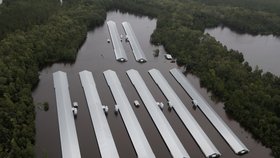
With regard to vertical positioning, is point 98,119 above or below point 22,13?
below

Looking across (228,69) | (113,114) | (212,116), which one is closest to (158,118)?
(113,114)

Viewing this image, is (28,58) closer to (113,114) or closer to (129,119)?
(113,114)

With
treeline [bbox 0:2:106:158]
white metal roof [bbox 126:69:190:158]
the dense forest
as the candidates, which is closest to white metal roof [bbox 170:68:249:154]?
the dense forest

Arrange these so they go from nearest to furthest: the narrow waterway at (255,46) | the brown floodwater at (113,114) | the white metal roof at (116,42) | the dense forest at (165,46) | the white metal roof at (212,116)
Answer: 1. the brown floodwater at (113,114)
2. the white metal roof at (212,116)
3. the dense forest at (165,46)
4. the white metal roof at (116,42)
5. the narrow waterway at (255,46)

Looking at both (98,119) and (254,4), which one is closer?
(98,119)

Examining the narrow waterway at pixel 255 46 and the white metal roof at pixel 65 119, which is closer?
the white metal roof at pixel 65 119

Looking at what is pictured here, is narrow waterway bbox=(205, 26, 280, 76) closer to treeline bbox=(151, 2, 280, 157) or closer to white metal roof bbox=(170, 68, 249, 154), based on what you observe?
treeline bbox=(151, 2, 280, 157)

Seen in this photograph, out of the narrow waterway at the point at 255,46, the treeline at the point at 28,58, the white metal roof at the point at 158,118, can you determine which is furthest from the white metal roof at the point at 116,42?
the narrow waterway at the point at 255,46

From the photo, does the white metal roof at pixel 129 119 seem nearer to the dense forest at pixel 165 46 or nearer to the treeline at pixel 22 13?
the dense forest at pixel 165 46
